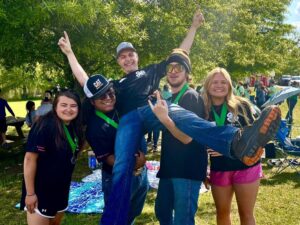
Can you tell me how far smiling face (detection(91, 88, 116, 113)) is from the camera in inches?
122

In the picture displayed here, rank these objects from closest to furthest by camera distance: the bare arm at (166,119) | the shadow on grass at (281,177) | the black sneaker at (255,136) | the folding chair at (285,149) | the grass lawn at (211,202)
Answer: the black sneaker at (255,136) < the bare arm at (166,119) < the grass lawn at (211,202) < the shadow on grass at (281,177) < the folding chair at (285,149)

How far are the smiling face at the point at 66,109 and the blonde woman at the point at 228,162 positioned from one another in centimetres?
125

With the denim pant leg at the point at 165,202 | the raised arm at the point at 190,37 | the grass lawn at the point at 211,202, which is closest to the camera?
the denim pant leg at the point at 165,202

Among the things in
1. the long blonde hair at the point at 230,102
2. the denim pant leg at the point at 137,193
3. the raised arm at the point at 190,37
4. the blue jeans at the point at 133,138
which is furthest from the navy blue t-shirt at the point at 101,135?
the raised arm at the point at 190,37

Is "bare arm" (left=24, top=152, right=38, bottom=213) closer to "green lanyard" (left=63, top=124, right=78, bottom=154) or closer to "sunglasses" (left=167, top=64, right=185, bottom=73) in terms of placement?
"green lanyard" (left=63, top=124, right=78, bottom=154)

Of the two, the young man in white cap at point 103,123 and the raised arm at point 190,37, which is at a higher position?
the raised arm at point 190,37

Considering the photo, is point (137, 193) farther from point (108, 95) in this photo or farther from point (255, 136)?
point (255, 136)

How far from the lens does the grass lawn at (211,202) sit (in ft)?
17.0

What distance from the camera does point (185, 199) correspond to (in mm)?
3037

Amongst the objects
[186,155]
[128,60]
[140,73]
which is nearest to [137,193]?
[186,155]

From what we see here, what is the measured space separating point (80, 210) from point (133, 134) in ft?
9.89

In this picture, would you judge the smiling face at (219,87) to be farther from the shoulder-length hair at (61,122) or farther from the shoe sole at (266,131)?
the shoulder-length hair at (61,122)

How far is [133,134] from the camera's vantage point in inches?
116

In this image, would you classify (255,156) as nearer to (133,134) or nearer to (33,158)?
(133,134)
